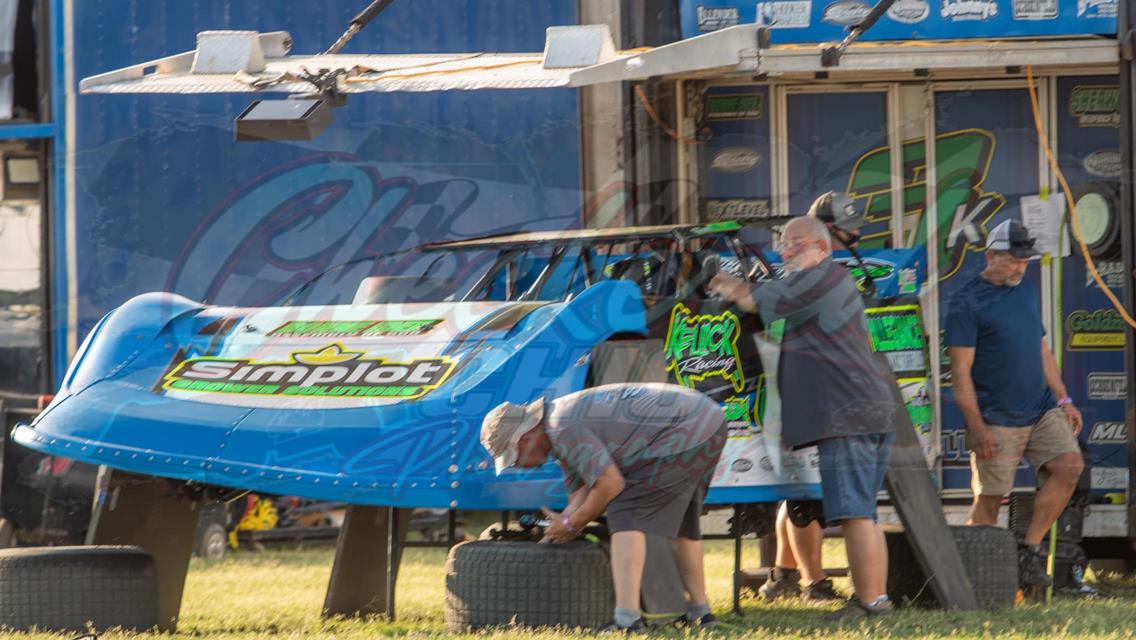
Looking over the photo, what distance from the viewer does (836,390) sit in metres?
7.13

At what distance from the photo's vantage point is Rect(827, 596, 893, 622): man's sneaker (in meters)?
7.00

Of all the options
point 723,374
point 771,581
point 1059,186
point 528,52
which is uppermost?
point 528,52

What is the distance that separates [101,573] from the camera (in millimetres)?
6965

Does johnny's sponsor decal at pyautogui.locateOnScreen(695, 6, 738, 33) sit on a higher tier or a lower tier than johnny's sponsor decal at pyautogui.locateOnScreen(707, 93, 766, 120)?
higher

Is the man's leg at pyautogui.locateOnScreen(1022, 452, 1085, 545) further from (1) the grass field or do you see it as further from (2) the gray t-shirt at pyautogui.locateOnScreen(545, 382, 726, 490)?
(2) the gray t-shirt at pyautogui.locateOnScreen(545, 382, 726, 490)

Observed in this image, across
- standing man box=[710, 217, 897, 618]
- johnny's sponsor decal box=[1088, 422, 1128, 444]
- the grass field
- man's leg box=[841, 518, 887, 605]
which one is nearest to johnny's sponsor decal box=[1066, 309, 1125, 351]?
johnny's sponsor decal box=[1088, 422, 1128, 444]

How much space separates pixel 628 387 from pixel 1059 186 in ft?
13.1

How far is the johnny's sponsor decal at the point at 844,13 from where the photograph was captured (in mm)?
9195

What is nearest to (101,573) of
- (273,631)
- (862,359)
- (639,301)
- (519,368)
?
(273,631)

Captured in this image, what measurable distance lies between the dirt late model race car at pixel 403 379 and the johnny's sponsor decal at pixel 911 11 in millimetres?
1776

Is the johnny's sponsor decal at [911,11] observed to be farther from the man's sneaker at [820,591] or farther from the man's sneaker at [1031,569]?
the man's sneaker at [820,591]

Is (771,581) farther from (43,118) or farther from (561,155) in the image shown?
(43,118)

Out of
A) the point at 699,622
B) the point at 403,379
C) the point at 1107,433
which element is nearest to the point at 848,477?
the point at 699,622

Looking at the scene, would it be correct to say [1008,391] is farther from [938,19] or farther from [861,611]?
[938,19]
